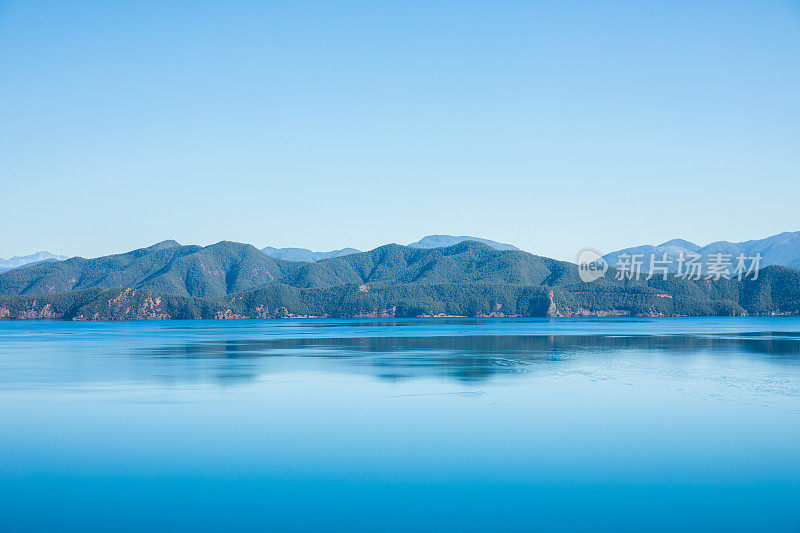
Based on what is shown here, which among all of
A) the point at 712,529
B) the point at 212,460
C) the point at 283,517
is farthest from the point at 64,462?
the point at 712,529

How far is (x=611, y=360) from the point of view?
47312 millimetres

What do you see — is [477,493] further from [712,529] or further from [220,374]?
[220,374]

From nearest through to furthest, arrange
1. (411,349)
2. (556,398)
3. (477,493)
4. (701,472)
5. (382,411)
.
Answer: (477,493) → (701,472) → (382,411) → (556,398) → (411,349)

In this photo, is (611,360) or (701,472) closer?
(701,472)

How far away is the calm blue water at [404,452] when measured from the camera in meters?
14.0

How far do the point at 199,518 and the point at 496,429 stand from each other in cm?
1110

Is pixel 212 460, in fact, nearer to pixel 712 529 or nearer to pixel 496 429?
pixel 496 429

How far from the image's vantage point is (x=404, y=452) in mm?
19172

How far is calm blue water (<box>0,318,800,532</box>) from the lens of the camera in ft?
45.9

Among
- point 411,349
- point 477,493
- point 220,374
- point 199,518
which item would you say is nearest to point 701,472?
point 477,493

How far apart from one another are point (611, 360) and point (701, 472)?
102 feet

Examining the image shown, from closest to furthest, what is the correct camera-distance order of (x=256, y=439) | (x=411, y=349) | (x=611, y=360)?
(x=256, y=439) < (x=611, y=360) < (x=411, y=349)

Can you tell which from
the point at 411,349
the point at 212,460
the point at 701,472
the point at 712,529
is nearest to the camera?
the point at 712,529

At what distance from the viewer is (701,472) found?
1703 cm
